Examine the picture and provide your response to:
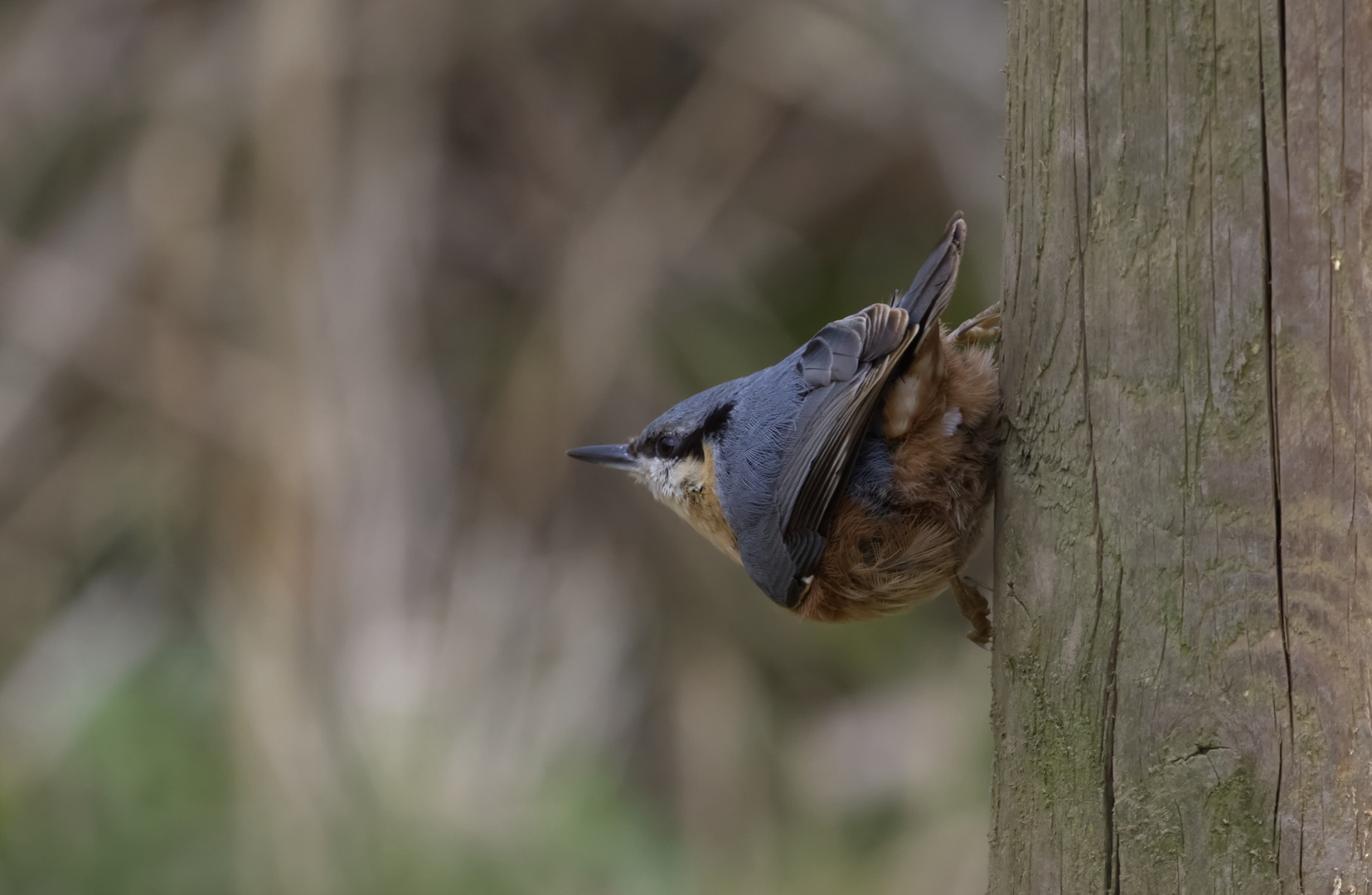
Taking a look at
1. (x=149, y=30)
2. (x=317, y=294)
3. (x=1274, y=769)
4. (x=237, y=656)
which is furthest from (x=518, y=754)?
(x=1274, y=769)

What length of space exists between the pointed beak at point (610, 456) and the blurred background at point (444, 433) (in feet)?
6.48

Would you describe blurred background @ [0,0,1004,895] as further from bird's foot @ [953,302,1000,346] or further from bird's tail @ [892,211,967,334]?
bird's tail @ [892,211,967,334]

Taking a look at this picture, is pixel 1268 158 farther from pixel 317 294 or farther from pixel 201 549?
pixel 201 549

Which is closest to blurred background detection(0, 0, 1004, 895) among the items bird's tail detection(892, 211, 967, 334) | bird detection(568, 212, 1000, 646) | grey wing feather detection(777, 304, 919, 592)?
bird detection(568, 212, 1000, 646)

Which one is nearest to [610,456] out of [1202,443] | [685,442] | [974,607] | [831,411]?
[685,442]

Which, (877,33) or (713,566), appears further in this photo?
(713,566)

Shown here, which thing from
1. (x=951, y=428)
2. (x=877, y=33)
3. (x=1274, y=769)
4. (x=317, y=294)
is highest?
(x=877, y=33)

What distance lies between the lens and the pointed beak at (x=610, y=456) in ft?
11.2

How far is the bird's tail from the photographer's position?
92.2 inches

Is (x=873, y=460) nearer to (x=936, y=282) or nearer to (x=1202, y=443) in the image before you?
(x=936, y=282)

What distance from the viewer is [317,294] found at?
17.7 feet

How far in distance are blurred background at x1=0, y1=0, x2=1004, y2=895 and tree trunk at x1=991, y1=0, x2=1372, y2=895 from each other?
3.42 meters

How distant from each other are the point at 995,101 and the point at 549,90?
7.72 feet

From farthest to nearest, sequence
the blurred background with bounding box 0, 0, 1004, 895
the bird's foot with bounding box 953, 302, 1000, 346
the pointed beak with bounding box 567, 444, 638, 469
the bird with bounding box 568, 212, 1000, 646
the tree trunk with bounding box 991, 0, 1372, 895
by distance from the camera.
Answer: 1. the blurred background with bounding box 0, 0, 1004, 895
2. the pointed beak with bounding box 567, 444, 638, 469
3. the bird's foot with bounding box 953, 302, 1000, 346
4. the bird with bounding box 568, 212, 1000, 646
5. the tree trunk with bounding box 991, 0, 1372, 895
